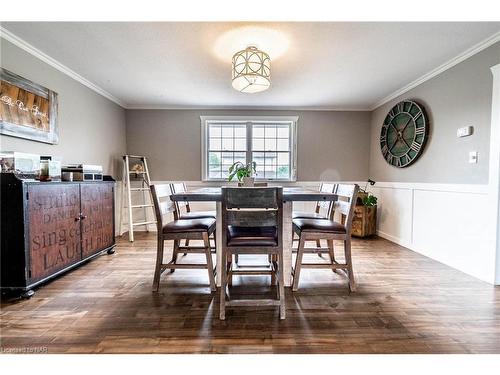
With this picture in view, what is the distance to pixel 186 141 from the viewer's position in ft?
14.2

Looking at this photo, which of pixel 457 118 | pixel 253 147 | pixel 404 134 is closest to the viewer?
pixel 457 118

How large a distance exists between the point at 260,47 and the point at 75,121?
8.46 feet

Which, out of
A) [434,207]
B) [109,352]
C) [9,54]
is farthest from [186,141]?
[434,207]

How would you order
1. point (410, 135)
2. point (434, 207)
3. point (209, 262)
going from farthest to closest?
point (410, 135), point (434, 207), point (209, 262)

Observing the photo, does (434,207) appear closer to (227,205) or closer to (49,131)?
(227,205)

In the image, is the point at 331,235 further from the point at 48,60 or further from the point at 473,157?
the point at 48,60

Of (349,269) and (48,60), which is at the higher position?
(48,60)

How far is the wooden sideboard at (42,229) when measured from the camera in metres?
1.82

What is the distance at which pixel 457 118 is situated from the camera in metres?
2.56

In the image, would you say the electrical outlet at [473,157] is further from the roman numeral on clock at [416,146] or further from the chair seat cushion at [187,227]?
the chair seat cushion at [187,227]

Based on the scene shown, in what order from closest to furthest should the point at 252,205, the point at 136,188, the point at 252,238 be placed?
the point at 252,205, the point at 252,238, the point at 136,188

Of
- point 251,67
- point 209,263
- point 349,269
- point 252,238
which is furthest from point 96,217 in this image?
point 349,269

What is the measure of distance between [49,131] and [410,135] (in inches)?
178

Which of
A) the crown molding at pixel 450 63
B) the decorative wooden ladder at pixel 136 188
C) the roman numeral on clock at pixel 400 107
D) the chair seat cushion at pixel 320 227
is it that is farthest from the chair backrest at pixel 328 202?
the decorative wooden ladder at pixel 136 188
